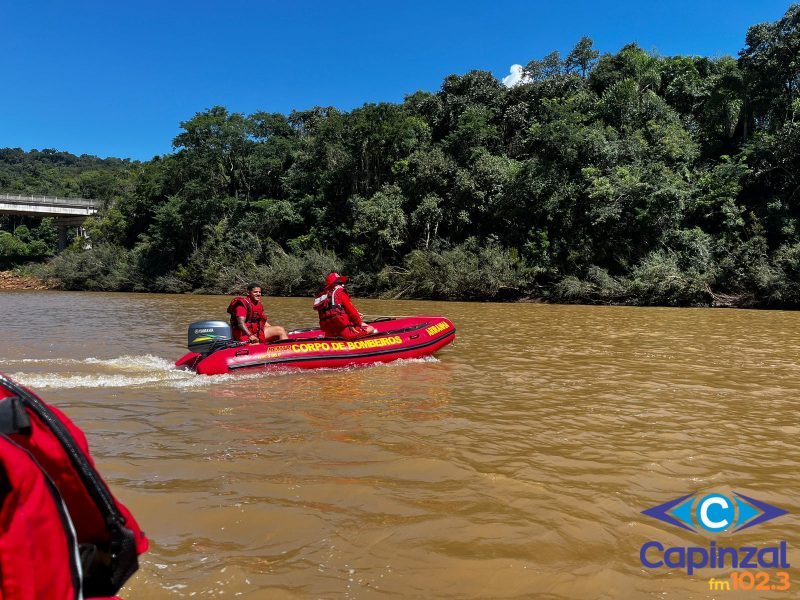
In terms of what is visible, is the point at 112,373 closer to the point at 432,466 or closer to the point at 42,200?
the point at 432,466

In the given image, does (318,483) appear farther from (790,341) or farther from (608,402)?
(790,341)

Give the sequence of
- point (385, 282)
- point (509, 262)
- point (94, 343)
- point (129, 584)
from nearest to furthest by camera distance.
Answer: point (129, 584), point (94, 343), point (509, 262), point (385, 282)

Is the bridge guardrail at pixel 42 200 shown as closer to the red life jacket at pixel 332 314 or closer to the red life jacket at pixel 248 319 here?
the red life jacket at pixel 248 319

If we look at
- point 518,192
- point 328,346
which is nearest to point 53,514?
point 328,346

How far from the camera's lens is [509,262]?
76.4 ft

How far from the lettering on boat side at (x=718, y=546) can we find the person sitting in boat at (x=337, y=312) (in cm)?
510

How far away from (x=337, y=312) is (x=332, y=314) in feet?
0.24

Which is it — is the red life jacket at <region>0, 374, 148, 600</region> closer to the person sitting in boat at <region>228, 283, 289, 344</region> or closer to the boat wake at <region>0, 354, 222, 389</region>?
the boat wake at <region>0, 354, 222, 389</region>

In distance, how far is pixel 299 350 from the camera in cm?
713

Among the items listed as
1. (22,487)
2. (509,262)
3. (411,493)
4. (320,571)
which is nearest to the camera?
(22,487)

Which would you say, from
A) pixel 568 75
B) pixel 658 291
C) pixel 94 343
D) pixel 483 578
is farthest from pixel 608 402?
pixel 568 75

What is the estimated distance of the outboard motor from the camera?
6.93m

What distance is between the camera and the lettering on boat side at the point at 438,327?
816cm

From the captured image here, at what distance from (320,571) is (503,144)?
2964cm
